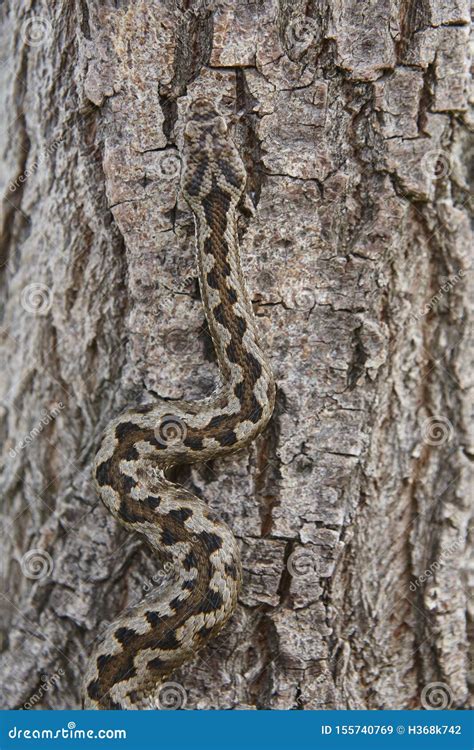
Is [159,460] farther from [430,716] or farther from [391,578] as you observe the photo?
[430,716]

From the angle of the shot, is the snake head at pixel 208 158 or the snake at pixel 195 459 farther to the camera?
the snake at pixel 195 459

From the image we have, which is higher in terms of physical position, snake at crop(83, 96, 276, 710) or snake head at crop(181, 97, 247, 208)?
snake head at crop(181, 97, 247, 208)

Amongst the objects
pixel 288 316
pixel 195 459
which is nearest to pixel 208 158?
pixel 288 316

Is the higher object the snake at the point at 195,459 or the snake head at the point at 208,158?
the snake head at the point at 208,158

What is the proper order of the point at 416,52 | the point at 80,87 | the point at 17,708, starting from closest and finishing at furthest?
the point at 416,52 → the point at 80,87 → the point at 17,708

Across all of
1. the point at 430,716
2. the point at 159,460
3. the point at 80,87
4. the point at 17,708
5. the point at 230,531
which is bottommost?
the point at 17,708

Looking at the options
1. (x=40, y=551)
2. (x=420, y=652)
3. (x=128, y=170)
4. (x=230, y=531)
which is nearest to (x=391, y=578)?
(x=420, y=652)

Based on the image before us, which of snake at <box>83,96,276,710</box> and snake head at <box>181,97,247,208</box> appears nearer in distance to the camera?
snake head at <box>181,97,247,208</box>
